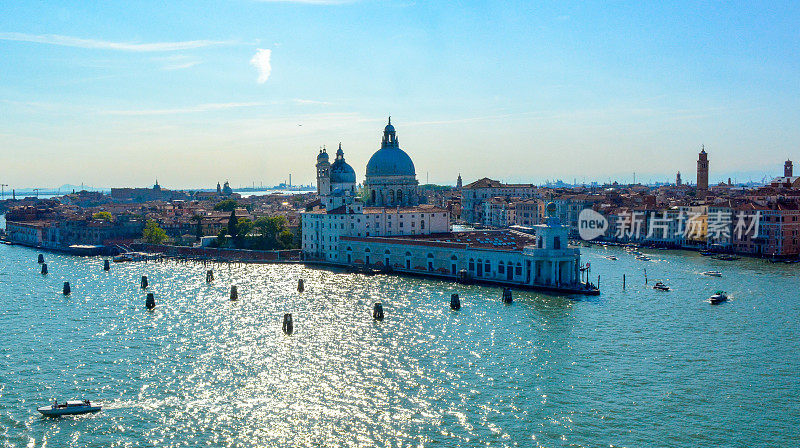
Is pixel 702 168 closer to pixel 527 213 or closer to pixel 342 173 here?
pixel 527 213

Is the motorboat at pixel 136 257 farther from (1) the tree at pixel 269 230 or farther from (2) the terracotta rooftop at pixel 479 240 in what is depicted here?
(2) the terracotta rooftop at pixel 479 240

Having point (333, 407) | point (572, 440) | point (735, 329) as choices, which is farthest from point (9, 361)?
point (735, 329)

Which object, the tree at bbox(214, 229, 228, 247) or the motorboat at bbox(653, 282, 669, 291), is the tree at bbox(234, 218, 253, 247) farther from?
the motorboat at bbox(653, 282, 669, 291)

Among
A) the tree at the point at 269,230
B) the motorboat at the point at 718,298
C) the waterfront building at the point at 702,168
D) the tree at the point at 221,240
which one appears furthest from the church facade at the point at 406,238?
the waterfront building at the point at 702,168

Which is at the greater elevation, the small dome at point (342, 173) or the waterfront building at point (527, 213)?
the small dome at point (342, 173)

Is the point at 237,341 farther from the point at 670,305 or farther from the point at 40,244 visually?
the point at 40,244

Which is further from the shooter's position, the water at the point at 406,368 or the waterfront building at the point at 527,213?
the waterfront building at the point at 527,213

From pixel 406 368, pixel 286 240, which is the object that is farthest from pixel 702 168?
pixel 406 368
